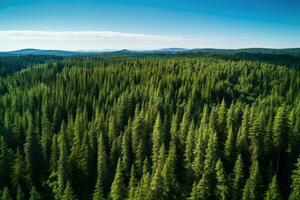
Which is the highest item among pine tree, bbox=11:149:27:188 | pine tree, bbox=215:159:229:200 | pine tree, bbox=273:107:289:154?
pine tree, bbox=273:107:289:154

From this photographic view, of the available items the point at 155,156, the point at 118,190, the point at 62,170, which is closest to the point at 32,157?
the point at 62,170

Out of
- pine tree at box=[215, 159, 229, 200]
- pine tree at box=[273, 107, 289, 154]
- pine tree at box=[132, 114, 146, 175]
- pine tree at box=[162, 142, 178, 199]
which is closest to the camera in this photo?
pine tree at box=[215, 159, 229, 200]

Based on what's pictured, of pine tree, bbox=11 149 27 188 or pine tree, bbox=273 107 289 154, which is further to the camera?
pine tree, bbox=273 107 289 154

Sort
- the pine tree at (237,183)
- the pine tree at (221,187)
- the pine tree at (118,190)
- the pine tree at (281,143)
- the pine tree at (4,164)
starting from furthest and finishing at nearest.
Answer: the pine tree at (281,143)
the pine tree at (4,164)
the pine tree at (237,183)
the pine tree at (221,187)
the pine tree at (118,190)

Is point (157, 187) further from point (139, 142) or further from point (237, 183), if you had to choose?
point (139, 142)

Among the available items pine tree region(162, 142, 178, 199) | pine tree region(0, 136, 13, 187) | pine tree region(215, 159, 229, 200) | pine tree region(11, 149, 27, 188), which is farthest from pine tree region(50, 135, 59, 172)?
pine tree region(215, 159, 229, 200)

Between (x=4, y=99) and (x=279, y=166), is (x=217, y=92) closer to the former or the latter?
(x=279, y=166)

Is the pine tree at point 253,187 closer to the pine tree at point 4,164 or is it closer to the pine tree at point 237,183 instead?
the pine tree at point 237,183

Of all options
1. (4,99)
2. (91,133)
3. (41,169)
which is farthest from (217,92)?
(4,99)

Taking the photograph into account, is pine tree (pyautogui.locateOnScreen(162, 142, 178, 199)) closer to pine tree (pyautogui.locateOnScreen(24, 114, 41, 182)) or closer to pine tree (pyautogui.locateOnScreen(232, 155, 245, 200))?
pine tree (pyautogui.locateOnScreen(232, 155, 245, 200))

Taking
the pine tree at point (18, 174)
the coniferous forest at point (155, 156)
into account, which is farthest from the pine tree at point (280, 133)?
the pine tree at point (18, 174)

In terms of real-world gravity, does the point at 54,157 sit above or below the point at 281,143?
below
